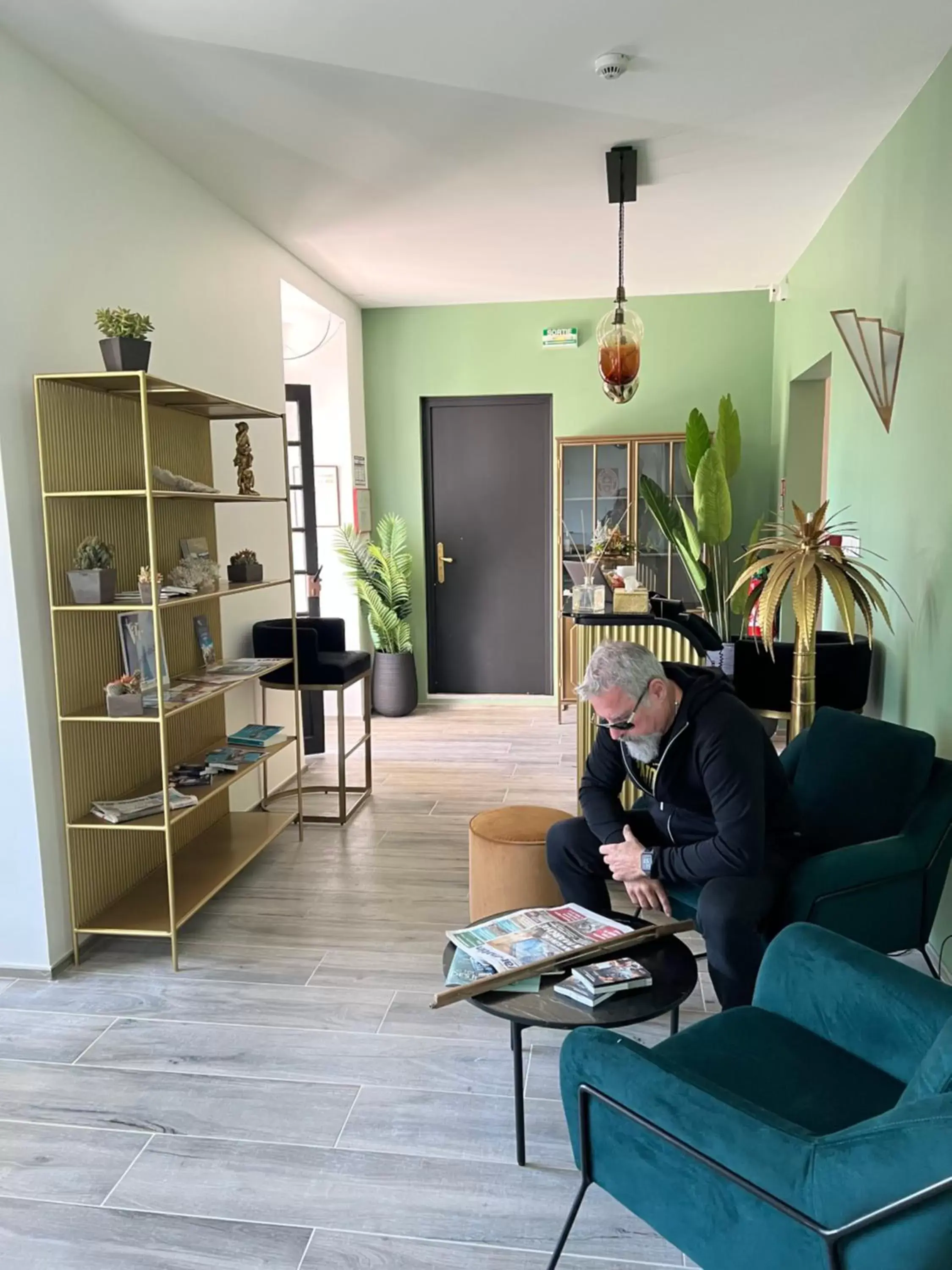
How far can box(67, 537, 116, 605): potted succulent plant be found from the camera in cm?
280

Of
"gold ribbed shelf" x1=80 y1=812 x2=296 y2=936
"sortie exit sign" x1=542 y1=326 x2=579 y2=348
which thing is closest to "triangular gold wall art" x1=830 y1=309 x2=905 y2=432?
"sortie exit sign" x1=542 y1=326 x2=579 y2=348

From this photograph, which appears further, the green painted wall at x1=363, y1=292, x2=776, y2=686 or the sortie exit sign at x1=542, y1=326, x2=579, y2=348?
the sortie exit sign at x1=542, y1=326, x2=579, y2=348

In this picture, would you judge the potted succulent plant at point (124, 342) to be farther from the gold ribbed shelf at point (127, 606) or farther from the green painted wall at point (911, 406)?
the green painted wall at point (911, 406)

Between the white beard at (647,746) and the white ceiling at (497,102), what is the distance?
2052 millimetres

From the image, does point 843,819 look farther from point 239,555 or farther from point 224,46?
point 224,46

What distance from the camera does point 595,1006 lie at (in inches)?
73.6

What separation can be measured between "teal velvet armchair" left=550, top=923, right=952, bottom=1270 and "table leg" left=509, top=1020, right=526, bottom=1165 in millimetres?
352

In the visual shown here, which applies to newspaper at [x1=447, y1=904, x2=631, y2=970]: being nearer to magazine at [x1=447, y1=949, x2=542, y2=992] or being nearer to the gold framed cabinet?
magazine at [x1=447, y1=949, x2=542, y2=992]

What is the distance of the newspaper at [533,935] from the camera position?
2.00m

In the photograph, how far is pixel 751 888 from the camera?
2264mm

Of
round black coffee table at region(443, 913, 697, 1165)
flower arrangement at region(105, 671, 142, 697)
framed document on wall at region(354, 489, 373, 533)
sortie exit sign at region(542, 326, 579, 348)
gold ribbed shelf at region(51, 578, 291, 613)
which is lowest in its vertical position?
round black coffee table at region(443, 913, 697, 1165)

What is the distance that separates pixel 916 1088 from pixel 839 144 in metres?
3.52

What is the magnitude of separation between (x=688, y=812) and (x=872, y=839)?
0.54 metres

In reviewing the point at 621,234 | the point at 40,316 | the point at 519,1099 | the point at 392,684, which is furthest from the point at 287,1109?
the point at 392,684
